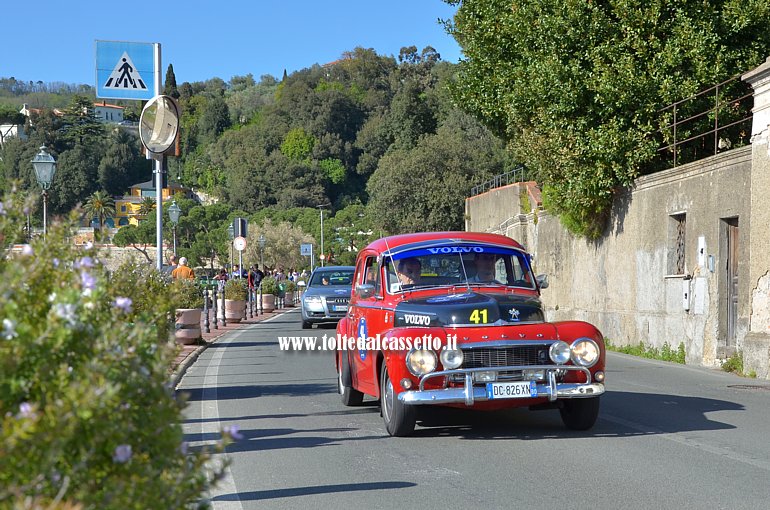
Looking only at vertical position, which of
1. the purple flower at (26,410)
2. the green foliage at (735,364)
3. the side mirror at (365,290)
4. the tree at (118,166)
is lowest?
the green foliage at (735,364)

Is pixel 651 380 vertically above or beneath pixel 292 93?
beneath

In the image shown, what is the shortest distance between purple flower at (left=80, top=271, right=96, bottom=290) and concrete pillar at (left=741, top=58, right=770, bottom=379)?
13697 mm

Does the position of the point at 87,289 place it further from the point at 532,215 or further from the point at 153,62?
the point at 532,215

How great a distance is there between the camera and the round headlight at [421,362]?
29.0 feet

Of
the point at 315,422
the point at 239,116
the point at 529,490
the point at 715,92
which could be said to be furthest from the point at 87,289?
the point at 239,116

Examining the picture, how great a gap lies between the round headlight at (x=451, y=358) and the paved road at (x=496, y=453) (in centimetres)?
72

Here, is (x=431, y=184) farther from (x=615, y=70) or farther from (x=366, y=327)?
(x=366, y=327)

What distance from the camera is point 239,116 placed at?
199 metres

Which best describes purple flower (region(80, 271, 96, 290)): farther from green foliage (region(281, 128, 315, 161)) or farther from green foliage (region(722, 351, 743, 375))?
green foliage (region(281, 128, 315, 161))

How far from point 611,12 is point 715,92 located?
289 cm

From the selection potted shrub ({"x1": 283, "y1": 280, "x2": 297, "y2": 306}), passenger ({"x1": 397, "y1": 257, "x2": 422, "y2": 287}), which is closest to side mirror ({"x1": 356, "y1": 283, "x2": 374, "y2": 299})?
passenger ({"x1": 397, "y1": 257, "x2": 422, "y2": 287})

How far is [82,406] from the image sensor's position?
2748mm

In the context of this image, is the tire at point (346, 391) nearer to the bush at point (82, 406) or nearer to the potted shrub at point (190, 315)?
the bush at point (82, 406)

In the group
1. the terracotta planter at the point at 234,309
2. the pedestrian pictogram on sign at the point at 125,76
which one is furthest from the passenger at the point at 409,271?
the terracotta planter at the point at 234,309
